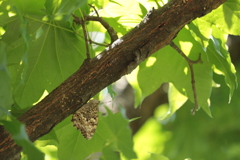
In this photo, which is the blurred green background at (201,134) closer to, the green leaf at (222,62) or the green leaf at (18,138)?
the green leaf at (222,62)

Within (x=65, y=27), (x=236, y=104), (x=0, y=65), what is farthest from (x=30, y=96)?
(x=236, y=104)

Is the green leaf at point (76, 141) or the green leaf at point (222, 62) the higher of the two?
the green leaf at point (76, 141)

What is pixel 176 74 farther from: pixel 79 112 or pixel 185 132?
pixel 185 132

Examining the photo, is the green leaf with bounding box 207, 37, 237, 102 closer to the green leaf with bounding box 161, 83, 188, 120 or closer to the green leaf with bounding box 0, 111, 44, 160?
the green leaf with bounding box 161, 83, 188, 120

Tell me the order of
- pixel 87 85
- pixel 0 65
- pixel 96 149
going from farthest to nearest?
pixel 96 149
pixel 87 85
pixel 0 65

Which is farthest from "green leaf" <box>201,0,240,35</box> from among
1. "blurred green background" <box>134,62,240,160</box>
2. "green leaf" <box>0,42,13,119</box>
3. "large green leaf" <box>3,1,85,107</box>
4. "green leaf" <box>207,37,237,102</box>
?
"blurred green background" <box>134,62,240,160</box>

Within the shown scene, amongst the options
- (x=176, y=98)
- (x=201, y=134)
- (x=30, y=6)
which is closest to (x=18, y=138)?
(x=30, y=6)

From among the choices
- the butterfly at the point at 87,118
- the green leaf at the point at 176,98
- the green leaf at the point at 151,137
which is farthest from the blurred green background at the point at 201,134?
the butterfly at the point at 87,118
